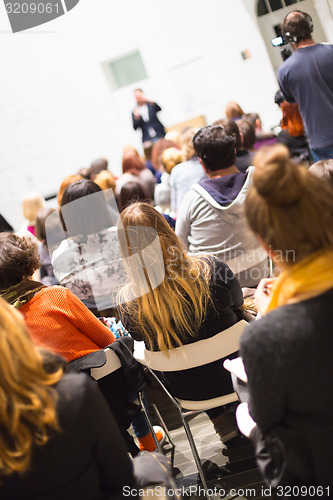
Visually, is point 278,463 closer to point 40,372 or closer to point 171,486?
point 171,486

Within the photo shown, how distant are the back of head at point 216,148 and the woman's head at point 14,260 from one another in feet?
4.00

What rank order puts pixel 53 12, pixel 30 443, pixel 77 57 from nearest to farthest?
pixel 30 443, pixel 53 12, pixel 77 57

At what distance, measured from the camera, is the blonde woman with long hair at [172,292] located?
208cm

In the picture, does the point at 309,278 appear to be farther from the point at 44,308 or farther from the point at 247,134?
the point at 247,134

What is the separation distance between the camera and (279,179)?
1204 millimetres

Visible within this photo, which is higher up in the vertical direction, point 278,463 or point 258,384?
point 258,384

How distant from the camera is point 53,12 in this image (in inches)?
273

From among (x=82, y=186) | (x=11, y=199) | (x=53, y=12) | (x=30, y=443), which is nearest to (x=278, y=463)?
(x=30, y=443)

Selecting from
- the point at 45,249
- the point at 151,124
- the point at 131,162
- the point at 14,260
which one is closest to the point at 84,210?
the point at 45,249

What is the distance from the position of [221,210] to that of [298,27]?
1721 millimetres

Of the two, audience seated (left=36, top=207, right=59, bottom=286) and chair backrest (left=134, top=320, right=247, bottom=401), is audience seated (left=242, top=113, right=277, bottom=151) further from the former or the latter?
chair backrest (left=134, top=320, right=247, bottom=401)

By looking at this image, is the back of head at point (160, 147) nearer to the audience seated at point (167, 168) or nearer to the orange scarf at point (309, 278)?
the audience seated at point (167, 168)

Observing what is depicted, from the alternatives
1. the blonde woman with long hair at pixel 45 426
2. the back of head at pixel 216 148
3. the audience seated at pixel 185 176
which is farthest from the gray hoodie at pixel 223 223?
the blonde woman with long hair at pixel 45 426

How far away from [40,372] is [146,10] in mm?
8167
